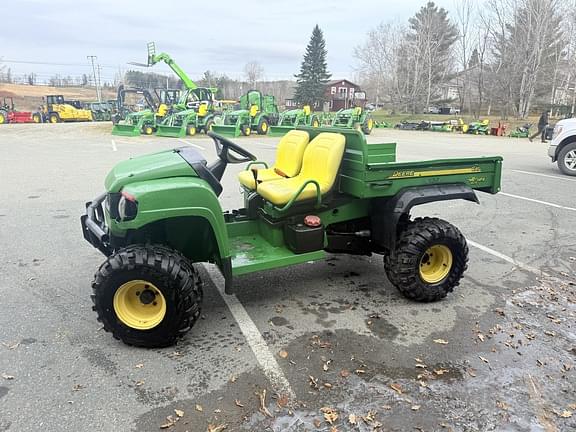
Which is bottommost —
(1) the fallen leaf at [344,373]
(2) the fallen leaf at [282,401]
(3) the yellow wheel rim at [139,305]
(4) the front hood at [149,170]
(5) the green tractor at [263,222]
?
(2) the fallen leaf at [282,401]

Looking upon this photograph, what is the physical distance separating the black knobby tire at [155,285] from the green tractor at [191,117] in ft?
60.6

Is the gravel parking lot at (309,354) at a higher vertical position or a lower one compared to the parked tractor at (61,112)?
lower

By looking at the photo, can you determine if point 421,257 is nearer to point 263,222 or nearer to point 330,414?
point 263,222

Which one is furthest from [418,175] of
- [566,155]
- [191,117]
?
[191,117]

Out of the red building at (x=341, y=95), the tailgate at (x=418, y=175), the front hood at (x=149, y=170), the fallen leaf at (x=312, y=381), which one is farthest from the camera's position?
the red building at (x=341, y=95)

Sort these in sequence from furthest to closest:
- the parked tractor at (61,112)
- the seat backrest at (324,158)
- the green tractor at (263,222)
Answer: the parked tractor at (61,112) → the seat backrest at (324,158) → the green tractor at (263,222)

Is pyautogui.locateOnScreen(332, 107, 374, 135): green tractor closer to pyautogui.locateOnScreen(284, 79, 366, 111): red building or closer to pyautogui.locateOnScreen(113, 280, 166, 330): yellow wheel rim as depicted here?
pyautogui.locateOnScreen(113, 280, 166, 330): yellow wheel rim

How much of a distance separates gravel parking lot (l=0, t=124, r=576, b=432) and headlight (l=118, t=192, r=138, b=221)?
938 millimetres

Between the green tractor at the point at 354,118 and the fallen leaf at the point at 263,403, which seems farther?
the green tractor at the point at 354,118

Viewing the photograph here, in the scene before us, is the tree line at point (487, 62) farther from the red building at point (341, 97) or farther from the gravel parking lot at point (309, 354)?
the gravel parking lot at point (309, 354)

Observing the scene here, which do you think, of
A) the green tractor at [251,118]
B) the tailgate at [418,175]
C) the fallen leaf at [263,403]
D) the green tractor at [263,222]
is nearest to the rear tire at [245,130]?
the green tractor at [251,118]

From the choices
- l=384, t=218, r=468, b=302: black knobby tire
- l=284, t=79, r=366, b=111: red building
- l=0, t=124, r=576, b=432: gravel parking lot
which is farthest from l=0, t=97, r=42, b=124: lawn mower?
l=384, t=218, r=468, b=302: black knobby tire

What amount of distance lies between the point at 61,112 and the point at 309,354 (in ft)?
128

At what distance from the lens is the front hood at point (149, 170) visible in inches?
125
